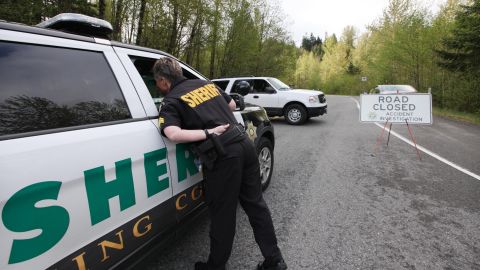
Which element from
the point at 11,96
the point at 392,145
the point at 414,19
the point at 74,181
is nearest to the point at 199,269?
the point at 74,181

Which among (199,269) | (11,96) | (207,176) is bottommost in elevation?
(199,269)

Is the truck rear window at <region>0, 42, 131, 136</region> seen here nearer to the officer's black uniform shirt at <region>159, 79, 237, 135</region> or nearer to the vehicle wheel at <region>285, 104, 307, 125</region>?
the officer's black uniform shirt at <region>159, 79, 237, 135</region>

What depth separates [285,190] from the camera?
4.57m

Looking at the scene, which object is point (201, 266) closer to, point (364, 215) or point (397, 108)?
point (364, 215)

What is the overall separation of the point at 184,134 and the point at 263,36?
31.5 meters

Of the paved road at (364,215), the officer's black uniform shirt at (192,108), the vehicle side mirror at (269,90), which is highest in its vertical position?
the vehicle side mirror at (269,90)

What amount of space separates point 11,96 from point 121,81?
2.39 feet

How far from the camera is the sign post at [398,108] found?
7.53m

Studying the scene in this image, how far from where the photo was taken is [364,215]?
12.4ft

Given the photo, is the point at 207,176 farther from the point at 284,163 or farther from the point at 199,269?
the point at 284,163

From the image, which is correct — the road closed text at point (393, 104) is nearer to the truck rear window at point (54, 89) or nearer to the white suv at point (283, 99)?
the white suv at point (283, 99)

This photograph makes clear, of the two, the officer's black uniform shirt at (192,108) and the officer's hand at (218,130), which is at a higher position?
the officer's black uniform shirt at (192,108)

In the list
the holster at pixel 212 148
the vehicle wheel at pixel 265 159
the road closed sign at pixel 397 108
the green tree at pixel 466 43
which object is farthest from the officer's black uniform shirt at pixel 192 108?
the green tree at pixel 466 43

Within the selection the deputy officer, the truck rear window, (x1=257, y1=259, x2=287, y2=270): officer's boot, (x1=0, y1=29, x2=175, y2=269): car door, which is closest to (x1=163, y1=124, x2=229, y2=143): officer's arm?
the deputy officer
